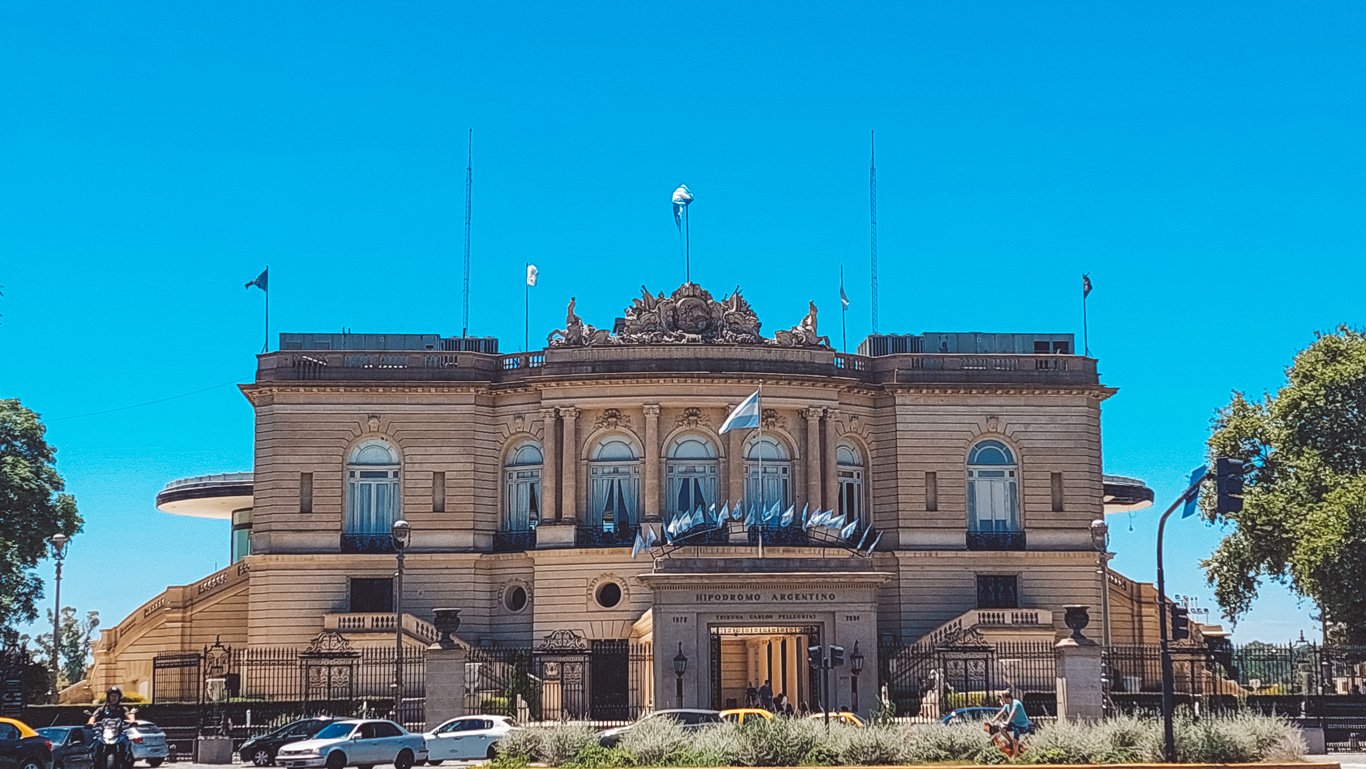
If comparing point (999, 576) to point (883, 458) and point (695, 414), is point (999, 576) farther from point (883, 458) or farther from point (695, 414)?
point (695, 414)

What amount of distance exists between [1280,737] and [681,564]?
Result: 74.7ft

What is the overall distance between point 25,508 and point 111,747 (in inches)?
935

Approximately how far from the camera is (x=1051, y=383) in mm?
68188

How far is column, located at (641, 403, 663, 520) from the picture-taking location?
213 feet

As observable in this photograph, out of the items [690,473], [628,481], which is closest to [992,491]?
[690,473]

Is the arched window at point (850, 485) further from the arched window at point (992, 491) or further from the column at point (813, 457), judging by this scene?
the arched window at point (992, 491)

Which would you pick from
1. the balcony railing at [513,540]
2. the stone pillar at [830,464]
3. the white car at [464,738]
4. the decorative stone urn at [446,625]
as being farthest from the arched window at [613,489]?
the white car at [464,738]

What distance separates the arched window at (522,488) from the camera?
221ft

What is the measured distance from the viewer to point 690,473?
6625 cm

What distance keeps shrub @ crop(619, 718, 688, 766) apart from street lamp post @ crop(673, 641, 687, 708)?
56.7 feet

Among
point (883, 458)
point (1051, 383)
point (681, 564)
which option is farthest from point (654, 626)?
point (1051, 383)

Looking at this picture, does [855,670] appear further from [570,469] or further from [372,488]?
[372,488]

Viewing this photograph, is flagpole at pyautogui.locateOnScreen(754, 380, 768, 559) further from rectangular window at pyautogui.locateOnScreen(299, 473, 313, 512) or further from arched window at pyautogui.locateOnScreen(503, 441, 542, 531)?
rectangular window at pyautogui.locateOnScreen(299, 473, 313, 512)

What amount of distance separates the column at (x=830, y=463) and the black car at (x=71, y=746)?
30062mm
